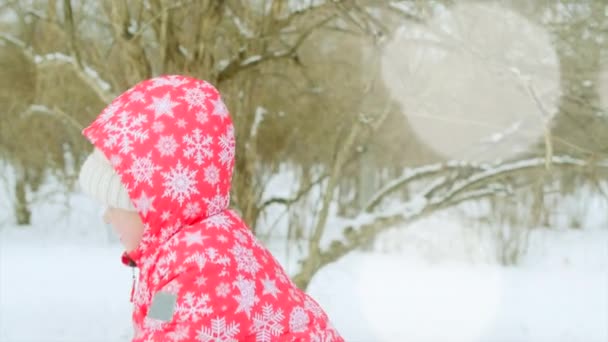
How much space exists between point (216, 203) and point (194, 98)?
0.75 ft

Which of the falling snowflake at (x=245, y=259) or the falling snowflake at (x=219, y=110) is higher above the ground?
the falling snowflake at (x=219, y=110)

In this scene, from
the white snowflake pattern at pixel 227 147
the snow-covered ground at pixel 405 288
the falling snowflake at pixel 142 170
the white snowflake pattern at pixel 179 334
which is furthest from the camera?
the snow-covered ground at pixel 405 288

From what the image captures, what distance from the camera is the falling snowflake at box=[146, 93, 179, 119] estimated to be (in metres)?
1.51

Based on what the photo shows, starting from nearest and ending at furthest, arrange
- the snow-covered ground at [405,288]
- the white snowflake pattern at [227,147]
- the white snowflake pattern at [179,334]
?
the white snowflake pattern at [179,334]
the white snowflake pattern at [227,147]
the snow-covered ground at [405,288]

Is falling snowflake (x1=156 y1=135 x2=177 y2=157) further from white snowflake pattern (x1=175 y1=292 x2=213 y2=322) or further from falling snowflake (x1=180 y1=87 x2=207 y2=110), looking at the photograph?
white snowflake pattern (x1=175 y1=292 x2=213 y2=322)

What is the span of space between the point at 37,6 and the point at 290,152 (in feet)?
12.9

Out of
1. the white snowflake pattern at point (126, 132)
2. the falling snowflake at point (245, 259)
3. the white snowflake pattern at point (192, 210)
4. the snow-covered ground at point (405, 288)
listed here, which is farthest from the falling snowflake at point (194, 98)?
Result: the snow-covered ground at point (405, 288)

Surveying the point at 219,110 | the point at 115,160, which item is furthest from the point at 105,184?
the point at 219,110

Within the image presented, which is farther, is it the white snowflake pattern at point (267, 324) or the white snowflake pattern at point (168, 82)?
the white snowflake pattern at point (168, 82)

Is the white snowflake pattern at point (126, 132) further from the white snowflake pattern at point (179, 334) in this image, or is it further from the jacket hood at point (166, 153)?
the white snowflake pattern at point (179, 334)

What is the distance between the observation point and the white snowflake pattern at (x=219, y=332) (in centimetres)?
136

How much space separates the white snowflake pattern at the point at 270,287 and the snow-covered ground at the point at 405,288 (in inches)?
222

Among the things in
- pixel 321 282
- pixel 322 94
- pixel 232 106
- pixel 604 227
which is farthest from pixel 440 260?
pixel 232 106

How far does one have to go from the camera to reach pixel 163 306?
1.37 metres
